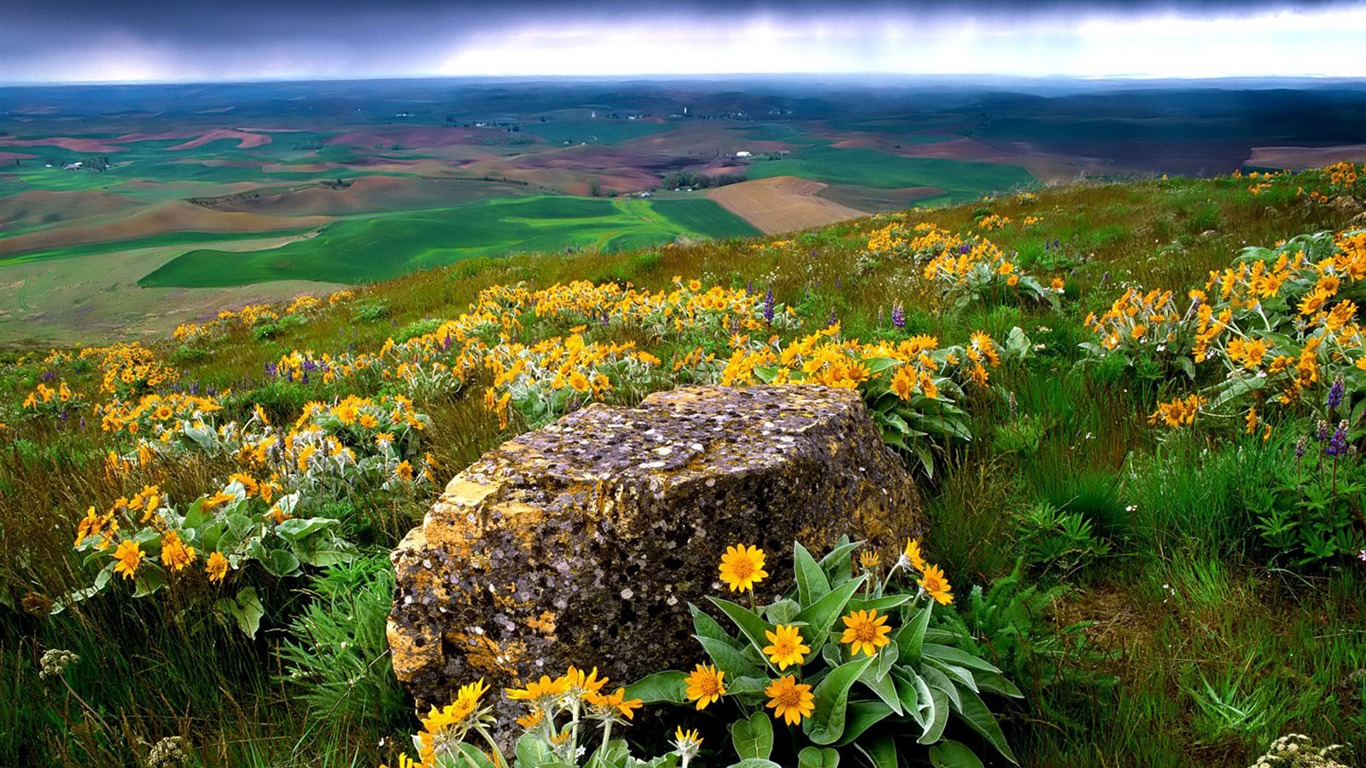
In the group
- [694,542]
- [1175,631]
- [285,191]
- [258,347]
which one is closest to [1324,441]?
[1175,631]

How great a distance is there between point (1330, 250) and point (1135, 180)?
1720 centimetres

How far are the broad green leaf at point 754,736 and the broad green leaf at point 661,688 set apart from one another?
172 millimetres

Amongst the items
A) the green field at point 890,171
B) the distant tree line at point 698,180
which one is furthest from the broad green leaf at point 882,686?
the distant tree line at point 698,180

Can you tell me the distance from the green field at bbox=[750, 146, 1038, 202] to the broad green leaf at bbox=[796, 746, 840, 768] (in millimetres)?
73565

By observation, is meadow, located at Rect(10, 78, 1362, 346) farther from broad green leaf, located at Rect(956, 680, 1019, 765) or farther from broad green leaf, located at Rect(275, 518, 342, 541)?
broad green leaf, located at Rect(956, 680, 1019, 765)

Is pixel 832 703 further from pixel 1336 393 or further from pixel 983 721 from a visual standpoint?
pixel 1336 393


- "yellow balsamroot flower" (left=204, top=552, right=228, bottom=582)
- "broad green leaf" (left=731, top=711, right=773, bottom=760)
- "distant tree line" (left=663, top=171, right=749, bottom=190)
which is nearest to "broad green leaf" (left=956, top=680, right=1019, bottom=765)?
"broad green leaf" (left=731, top=711, right=773, bottom=760)

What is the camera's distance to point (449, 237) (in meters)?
58.6

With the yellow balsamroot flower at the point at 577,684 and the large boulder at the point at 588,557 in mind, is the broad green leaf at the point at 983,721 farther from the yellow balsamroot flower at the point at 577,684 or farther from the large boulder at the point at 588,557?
the yellow balsamroot flower at the point at 577,684

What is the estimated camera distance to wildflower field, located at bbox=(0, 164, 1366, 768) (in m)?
1.74

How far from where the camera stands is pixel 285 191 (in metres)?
93.0

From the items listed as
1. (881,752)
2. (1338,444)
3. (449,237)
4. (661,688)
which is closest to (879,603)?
(881,752)

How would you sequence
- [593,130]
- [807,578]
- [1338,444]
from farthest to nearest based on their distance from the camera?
[593,130] < [1338,444] < [807,578]

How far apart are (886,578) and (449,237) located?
6144 cm
